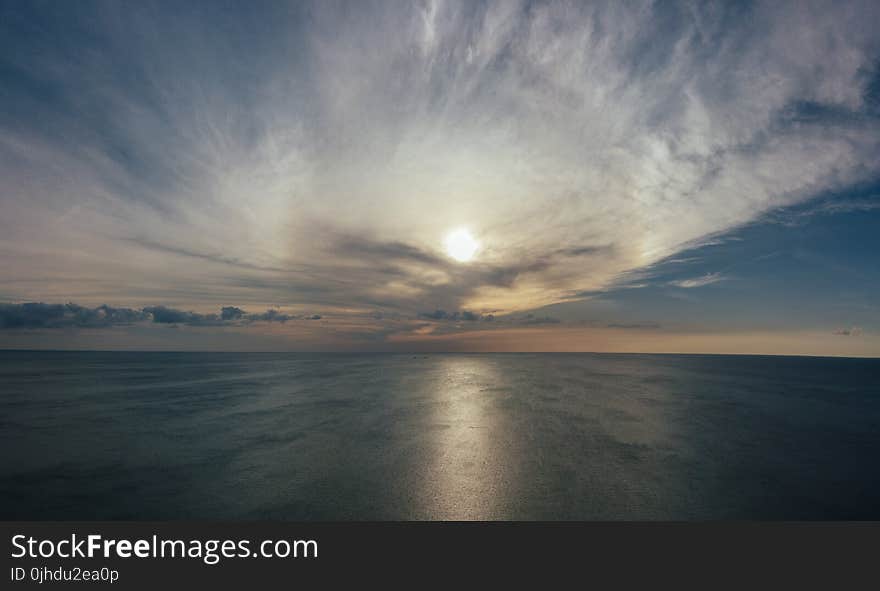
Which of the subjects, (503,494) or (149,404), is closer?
(503,494)

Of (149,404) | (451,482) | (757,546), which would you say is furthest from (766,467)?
(149,404)

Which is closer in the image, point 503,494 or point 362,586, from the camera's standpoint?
point 362,586

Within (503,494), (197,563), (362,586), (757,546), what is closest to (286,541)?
(197,563)

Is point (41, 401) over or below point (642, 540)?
below

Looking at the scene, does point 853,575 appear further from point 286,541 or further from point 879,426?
point 879,426

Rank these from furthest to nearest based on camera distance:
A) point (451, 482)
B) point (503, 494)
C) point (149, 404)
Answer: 1. point (149, 404)
2. point (451, 482)
3. point (503, 494)

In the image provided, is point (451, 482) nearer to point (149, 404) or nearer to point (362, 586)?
point (362, 586)

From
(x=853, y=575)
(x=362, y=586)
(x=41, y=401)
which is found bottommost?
(x=41, y=401)

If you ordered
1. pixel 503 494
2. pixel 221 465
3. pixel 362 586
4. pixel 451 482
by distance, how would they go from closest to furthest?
pixel 362 586, pixel 503 494, pixel 451 482, pixel 221 465

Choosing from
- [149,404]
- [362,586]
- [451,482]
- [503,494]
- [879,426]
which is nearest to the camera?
[362,586]
